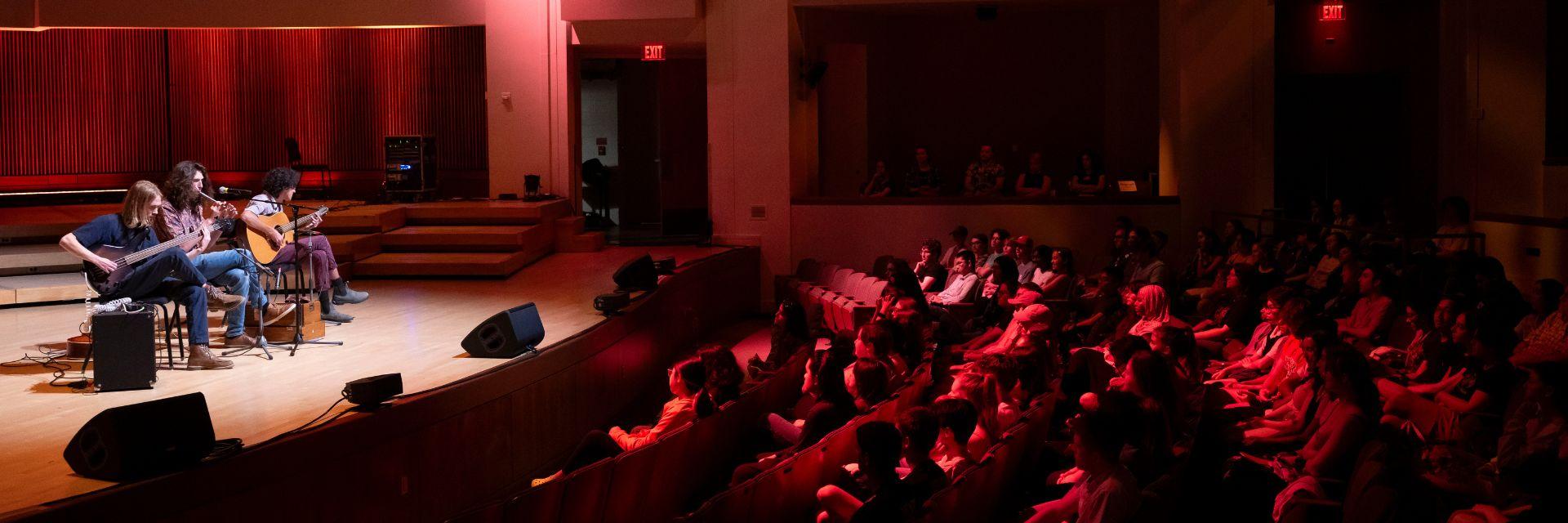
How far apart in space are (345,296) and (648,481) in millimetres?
4385

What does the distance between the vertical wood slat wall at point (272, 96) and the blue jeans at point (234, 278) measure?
682cm

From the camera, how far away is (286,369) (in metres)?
5.54

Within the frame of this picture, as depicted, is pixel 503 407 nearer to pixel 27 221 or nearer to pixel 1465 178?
pixel 27 221

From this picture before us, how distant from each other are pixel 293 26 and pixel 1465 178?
9911 mm

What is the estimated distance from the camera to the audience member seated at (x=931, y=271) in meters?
9.05

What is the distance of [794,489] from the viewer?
150 inches

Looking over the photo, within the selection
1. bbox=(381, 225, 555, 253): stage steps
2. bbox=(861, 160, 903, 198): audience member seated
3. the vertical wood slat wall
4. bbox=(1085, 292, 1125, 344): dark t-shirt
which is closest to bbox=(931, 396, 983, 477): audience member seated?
bbox=(1085, 292, 1125, 344): dark t-shirt

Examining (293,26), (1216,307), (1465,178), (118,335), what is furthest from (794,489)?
(293,26)

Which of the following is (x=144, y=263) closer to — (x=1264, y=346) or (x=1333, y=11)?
(x=1264, y=346)

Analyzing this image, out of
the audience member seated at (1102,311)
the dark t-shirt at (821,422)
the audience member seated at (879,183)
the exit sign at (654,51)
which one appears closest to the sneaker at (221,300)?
the dark t-shirt at (821,422)

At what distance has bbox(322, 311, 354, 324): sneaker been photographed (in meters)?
6.98

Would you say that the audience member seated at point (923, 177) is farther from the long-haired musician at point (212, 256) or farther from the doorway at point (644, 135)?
the long-haired musician at point (212, 256)

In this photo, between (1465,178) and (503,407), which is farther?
(1465,178)

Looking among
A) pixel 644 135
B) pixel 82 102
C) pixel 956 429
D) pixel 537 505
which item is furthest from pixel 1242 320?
pixel 82 102
